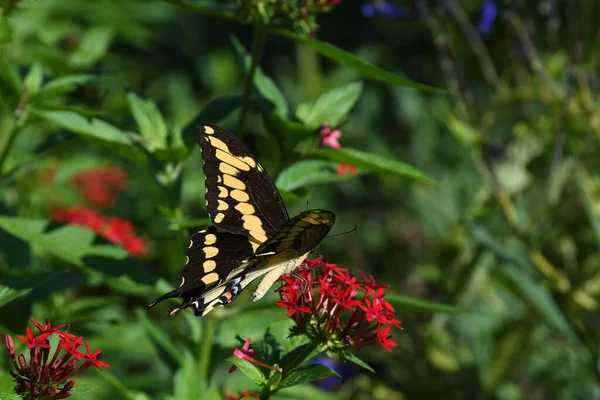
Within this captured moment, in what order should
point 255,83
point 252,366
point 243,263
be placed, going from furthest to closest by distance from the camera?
point 255,83, point 243,263, point 252,366

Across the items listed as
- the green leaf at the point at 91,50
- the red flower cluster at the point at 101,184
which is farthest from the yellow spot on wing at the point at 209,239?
the red flower cluster at the point at 101,184

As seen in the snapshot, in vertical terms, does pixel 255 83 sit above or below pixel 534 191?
above

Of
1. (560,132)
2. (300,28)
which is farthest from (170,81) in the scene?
(300,28)

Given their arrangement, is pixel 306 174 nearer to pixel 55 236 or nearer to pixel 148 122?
pixel 148 122

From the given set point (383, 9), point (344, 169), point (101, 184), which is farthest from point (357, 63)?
point (101, 184)

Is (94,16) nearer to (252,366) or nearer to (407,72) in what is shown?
(407,72)

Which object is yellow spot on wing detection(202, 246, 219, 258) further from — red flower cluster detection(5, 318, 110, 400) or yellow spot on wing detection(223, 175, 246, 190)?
red flower cluster detection(5, 318, 110, 400)

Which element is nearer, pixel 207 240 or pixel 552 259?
pixel 207 240
